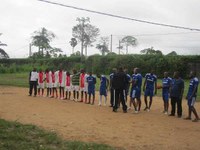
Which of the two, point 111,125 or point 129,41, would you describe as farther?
point 129,41

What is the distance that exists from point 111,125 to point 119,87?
351 cm

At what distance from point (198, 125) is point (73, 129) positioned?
4.44 m

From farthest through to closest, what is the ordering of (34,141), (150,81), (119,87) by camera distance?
1. (150,81)
2. (119,87)
3. (34,141)

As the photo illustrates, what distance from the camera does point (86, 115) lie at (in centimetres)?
1426

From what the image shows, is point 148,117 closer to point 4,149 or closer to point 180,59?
point 4,149

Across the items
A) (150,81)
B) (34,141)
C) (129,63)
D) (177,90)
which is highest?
(129,63)

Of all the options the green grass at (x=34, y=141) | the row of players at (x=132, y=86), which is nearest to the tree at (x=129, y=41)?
the row of players at (x=132, y=86)

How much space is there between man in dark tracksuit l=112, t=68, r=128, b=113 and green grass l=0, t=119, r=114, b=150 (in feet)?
16.5

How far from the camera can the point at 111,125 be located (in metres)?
12.2

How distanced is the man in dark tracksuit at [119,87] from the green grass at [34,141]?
16.5 ft

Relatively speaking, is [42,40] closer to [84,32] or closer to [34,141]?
[84,32]

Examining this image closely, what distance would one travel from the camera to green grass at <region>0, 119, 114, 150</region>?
9180 millimetres

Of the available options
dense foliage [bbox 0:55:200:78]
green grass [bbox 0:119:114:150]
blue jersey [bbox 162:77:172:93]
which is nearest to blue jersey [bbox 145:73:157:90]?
blue jersey [bbox 162:77:172:93]

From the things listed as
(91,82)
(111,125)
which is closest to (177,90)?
(111,125)
